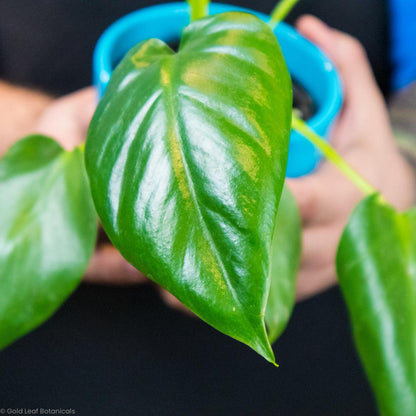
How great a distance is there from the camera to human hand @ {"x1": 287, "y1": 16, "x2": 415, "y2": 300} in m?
0.44

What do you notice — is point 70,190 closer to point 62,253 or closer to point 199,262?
point 62,253

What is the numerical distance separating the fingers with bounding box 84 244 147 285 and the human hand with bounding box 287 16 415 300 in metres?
0.14

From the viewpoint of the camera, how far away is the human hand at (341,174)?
444mm

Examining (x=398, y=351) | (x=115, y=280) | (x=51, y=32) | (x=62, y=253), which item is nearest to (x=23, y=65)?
(x=51, y=32)

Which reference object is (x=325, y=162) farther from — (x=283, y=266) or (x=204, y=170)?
(x=204, y=170)

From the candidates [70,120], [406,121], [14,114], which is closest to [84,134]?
[70,120]

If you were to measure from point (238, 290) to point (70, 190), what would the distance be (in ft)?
0.56

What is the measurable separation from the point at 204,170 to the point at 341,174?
31 centimetres

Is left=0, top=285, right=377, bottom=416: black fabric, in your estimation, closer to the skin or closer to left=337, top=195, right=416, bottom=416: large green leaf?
the skin

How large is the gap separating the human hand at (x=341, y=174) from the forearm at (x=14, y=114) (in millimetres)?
312

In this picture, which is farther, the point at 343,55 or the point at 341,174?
the point at 343,55

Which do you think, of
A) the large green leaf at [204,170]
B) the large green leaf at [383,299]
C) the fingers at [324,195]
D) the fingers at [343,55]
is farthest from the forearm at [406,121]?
the large green leaf at [204,170]

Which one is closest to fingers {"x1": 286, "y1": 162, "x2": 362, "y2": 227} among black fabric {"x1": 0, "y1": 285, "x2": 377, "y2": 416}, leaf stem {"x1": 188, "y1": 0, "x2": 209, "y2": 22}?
leaf stem {"x1": 188, "y1": 0, "x2": 209, "y2": 22}

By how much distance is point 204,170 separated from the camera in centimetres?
20
